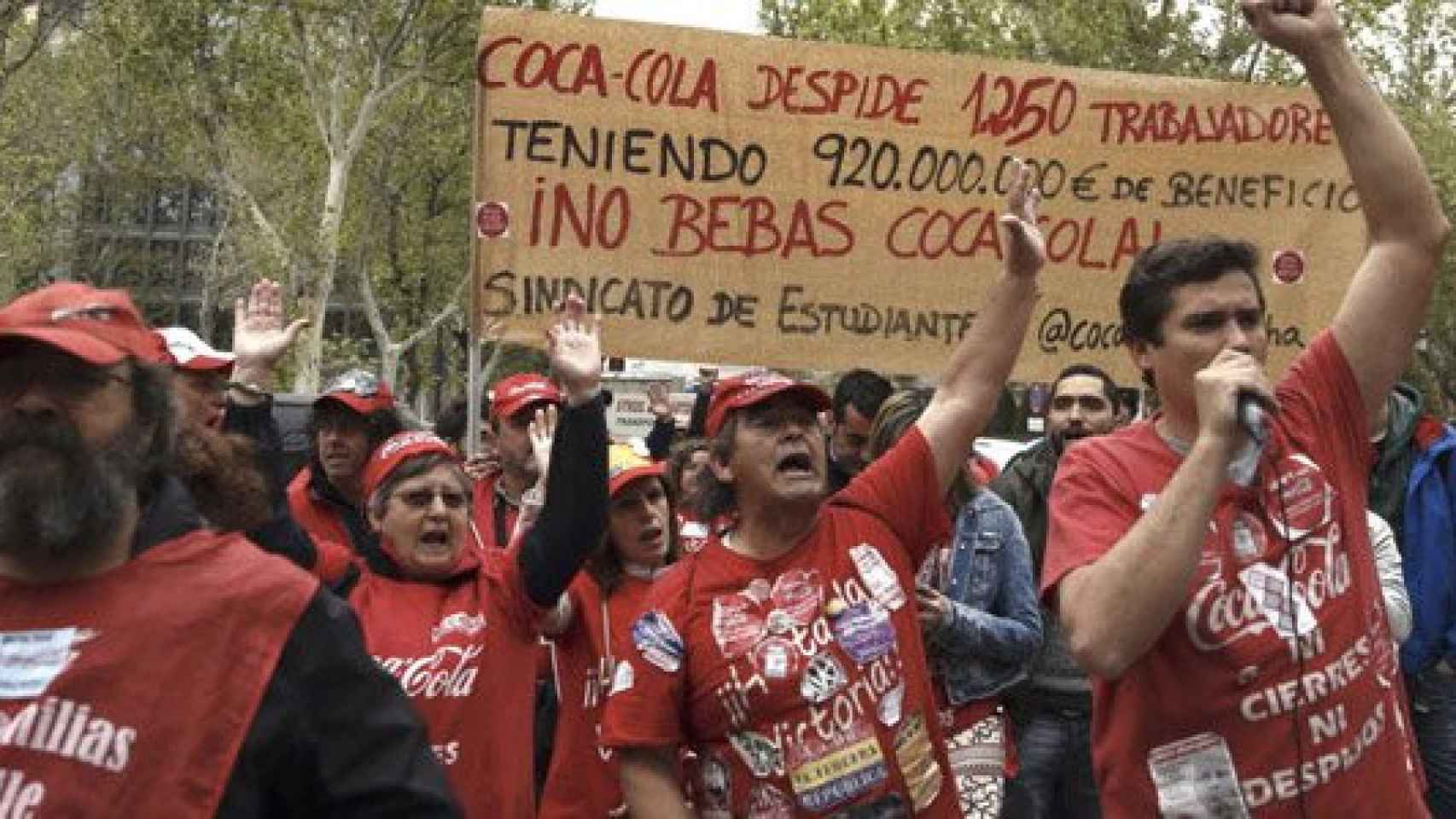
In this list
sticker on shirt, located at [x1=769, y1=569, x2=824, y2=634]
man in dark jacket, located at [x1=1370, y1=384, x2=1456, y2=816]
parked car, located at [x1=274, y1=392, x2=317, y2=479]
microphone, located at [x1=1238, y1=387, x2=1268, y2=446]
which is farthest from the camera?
parked car, located at [x1=274, y1=392, x2=317, y2=479]

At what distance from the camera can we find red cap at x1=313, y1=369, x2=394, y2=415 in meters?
6.35

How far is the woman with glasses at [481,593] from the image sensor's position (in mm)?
4457

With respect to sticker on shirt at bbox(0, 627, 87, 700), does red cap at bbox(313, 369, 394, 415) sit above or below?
above

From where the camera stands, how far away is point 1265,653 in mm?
3230

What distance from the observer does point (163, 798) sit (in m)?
2.41

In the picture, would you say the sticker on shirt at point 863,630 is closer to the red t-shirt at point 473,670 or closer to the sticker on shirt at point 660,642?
the sticker on shirt at point 660,642

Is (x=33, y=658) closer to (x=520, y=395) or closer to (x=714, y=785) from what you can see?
(x=714, y=785)

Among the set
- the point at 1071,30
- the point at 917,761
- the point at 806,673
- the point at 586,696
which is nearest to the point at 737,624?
the point at 806,673

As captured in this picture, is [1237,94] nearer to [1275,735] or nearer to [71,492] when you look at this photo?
Answer: [1275,735]

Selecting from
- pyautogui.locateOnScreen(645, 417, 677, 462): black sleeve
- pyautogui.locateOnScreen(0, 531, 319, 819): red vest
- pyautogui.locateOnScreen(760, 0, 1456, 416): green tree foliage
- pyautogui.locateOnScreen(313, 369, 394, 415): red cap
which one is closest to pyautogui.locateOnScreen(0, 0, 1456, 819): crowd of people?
pyautogui.locateOnScreen(0, 531, 319, 819): red vest

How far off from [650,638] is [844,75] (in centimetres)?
350

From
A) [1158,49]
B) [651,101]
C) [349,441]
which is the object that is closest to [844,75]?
[651,101]

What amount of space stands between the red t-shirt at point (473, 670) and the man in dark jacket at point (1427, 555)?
3133 mm

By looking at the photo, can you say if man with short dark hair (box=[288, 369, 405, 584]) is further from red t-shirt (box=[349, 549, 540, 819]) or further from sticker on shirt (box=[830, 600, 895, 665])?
sticker on shirt (box=[830, 600, 895, 665])
